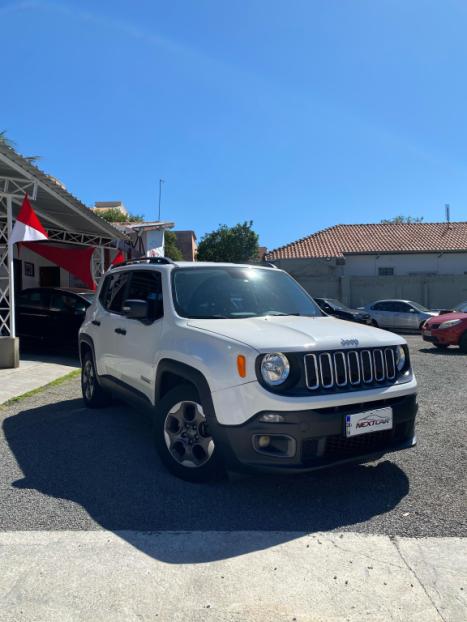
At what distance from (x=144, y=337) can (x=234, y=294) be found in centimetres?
93

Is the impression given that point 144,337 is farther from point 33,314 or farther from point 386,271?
point 386,271

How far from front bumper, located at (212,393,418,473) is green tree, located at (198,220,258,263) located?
42.2 m

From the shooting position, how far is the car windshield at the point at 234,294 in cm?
454

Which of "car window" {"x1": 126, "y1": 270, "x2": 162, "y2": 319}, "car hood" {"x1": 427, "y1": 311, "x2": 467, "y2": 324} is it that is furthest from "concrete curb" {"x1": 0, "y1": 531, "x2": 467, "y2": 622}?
"car hood" {"x1": 427, "y1": 311, "x2": 467, "y2": 324}

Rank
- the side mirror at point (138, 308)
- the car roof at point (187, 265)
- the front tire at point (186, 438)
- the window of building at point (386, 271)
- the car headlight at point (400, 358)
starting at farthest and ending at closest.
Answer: the window of building at point (386, 271) < the car roof at point (187, 265) < the side mirror at point (138, 308) < the car headlight at point (400, 358) < the front tire at point (186, 438)

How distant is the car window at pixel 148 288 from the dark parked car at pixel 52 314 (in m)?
5.38

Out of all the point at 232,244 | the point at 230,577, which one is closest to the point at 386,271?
the point at 232,244

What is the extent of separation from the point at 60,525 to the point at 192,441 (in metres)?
1.09

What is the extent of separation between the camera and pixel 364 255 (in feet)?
104

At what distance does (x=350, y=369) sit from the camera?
3715 mm

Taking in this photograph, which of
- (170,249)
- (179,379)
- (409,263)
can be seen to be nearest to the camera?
(179,379)

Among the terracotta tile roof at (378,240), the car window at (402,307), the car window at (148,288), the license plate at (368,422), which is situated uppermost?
the terracotta tile roof at (378,240)

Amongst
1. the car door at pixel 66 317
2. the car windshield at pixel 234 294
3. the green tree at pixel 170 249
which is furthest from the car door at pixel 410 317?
the green tree at pixel 170 249

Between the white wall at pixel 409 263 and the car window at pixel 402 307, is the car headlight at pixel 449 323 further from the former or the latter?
the white wall at pixel 409 263
